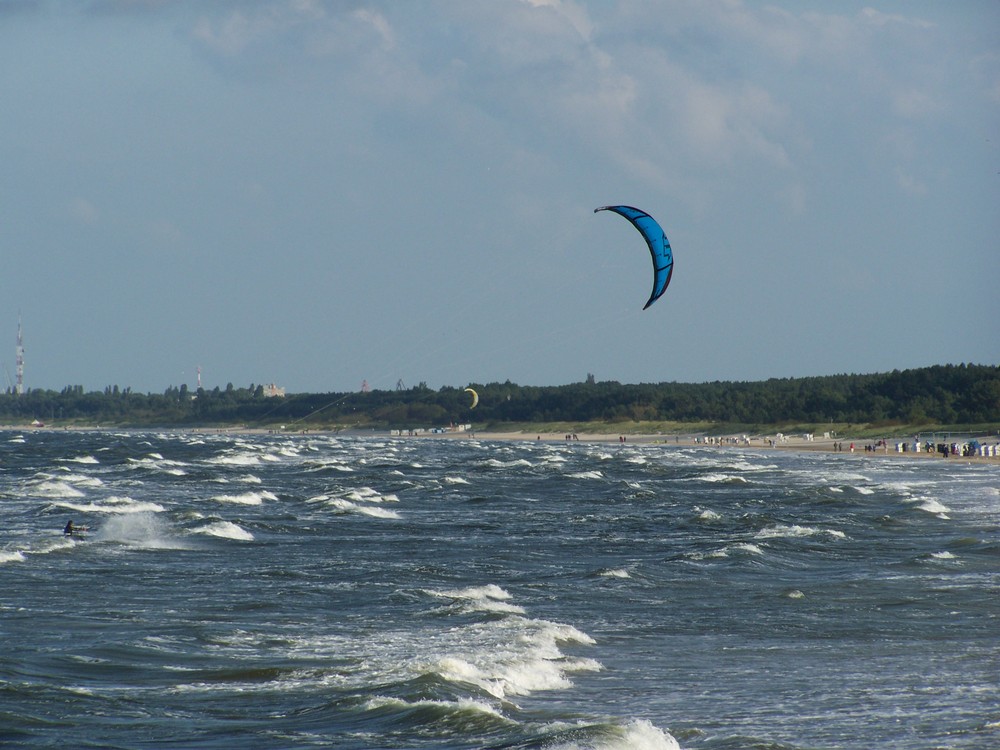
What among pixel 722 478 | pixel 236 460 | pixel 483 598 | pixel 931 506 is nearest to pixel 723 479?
pixel 722 478

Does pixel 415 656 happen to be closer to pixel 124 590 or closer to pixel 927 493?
pixel 124 590

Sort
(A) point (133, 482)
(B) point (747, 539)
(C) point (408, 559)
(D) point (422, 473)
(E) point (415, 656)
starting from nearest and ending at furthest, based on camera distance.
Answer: (E) point (415, 656)
(C) point (408, 559)
(B) point (747, 539)
(A) point (133, 482)
(D) point (422, 473)

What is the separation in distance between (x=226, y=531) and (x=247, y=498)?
11079mm

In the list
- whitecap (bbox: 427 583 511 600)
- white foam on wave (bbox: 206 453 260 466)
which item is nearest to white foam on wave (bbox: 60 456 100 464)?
white foam on wave (bbox: 206 453 260 466)

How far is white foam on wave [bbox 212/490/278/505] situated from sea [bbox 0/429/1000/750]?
1.84 m

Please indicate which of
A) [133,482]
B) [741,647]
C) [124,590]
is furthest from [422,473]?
[741,647]

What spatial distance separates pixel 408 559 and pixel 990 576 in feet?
34.3

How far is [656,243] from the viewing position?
106 ft

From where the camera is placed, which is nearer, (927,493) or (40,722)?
(40,722)

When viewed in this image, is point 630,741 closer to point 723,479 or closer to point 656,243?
point 656,243

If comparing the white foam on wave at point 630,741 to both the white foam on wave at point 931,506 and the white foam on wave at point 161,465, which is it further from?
the white foam on wave at point 161,465

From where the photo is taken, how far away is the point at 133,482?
4916 centimetres

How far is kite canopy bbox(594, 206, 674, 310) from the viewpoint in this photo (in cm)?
3173

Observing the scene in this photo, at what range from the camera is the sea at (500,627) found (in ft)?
37.4
